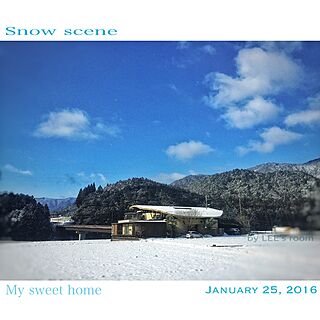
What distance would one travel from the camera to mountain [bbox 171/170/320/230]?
3318 mm

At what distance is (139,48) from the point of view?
3.28 metres

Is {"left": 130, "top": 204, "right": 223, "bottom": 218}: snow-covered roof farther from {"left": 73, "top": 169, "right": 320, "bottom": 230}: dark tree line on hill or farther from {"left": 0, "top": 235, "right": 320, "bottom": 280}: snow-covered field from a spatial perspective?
{"left": 0, "top": 235, "right": 320, "bottom": 280}: snow-covered field

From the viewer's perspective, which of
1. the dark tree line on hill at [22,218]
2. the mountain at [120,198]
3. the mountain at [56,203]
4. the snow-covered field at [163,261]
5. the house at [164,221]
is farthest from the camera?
the house at [164,221]

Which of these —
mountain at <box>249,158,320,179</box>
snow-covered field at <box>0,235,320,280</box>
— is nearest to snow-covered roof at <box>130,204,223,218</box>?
snow-covered field at <box>0,235,320,280</box>

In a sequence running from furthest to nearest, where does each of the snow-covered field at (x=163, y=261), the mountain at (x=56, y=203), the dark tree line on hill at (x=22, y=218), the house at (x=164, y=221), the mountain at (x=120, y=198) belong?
the house at (x=164, y=221) < the mountain at (x=120, y=198) < the mountain at (x=56, y=203) < the dark tree line on hill at (x=22, y=218) < the snow-covered field at (x=163, y=261)

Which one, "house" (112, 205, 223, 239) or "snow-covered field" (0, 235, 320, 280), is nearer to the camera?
"snow-covered field" (0, 235, 320, 280)

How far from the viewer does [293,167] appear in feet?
11.4

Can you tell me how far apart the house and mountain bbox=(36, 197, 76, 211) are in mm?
442

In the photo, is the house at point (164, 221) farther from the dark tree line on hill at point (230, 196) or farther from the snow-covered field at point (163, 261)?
the snow-covered field at point (163, 261)

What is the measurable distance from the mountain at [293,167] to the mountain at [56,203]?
1.46 metres

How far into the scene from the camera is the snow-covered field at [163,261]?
304 cm

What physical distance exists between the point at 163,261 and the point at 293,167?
1.21 m

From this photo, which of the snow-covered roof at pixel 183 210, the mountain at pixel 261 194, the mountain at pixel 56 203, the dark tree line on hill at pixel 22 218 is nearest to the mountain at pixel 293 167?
the mountain at pixel 261 194
